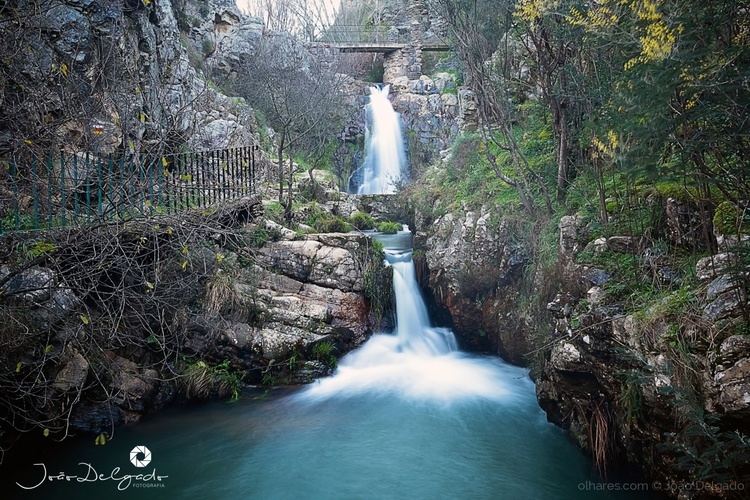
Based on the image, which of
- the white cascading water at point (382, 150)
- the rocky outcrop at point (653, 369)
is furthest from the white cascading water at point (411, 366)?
the white cascading water at point (382, 150)

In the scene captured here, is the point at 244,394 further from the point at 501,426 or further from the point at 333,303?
the point at 501,426

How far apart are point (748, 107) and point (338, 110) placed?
55.9ft

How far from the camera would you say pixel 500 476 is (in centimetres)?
637

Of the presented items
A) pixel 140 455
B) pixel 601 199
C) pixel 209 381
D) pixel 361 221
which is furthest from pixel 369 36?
pixel 140 455

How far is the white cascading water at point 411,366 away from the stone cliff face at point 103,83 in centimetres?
480

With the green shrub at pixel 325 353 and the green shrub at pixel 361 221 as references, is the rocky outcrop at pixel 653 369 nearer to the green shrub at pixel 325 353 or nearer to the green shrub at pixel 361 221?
the green shrub at pixel 325 353

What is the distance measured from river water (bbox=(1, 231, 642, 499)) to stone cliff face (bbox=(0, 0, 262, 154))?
156 inches

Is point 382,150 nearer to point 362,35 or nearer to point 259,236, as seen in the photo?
point 362,35

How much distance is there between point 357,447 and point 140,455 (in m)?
2.86

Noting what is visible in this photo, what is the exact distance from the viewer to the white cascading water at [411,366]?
8.64 metres

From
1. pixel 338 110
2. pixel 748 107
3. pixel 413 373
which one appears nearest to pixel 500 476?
pixel 413 373

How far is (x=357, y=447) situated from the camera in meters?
7.08

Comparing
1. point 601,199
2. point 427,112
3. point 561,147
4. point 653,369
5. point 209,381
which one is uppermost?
point 427,112

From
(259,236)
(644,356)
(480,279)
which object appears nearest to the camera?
(644,356)
